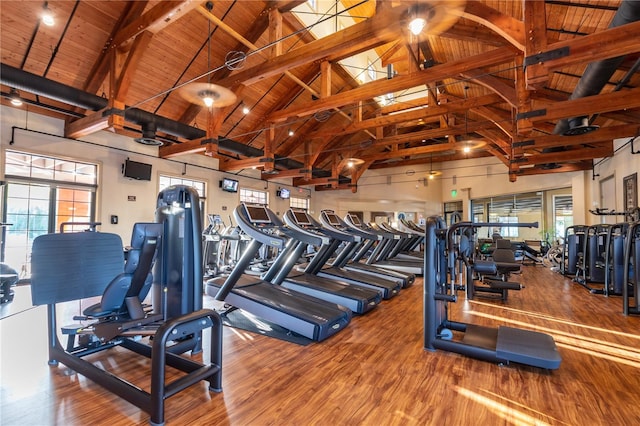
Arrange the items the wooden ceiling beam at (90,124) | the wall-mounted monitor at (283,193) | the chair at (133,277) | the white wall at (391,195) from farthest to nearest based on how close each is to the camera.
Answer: the white wall at (391,195) → the wall-mounted monitor at (283,193) → the wooden ceiling beam at (90,124) → the chair at (133,277)

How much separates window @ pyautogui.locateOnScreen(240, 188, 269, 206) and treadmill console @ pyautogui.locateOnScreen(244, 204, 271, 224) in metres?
8.27

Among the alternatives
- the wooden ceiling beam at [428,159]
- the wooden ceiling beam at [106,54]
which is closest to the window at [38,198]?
the wooden ceiling beam at [106,54]

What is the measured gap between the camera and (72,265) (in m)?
2.52

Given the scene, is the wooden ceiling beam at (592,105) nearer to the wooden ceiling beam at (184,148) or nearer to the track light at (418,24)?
the track light at (418,24)

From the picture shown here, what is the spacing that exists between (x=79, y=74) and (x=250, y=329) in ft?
22.0

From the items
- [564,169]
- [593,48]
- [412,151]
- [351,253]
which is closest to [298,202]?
[412,151]

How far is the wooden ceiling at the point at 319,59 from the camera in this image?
407 centimetres

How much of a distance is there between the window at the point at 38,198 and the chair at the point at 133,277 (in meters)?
5.35

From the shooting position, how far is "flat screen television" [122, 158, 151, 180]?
811 cm

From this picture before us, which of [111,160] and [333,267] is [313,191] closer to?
[111,160]

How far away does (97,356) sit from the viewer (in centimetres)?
279

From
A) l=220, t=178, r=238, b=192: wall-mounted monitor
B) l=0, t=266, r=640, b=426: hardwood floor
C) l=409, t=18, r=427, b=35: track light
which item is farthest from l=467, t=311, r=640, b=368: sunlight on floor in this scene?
l=220, t=178, r=238, b=192: wall-mounted monitor

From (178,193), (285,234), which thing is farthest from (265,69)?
(178,193)

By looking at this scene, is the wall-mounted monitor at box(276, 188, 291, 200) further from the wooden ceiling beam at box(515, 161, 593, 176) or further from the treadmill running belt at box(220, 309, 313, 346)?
the treadmill running belt at box(220, 309, 313, 346)
